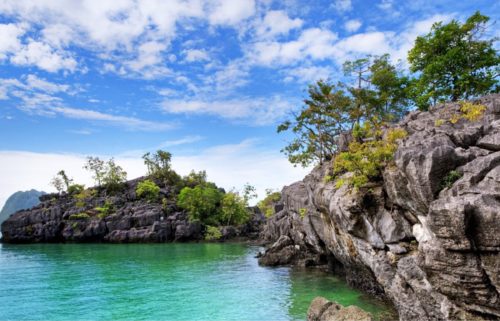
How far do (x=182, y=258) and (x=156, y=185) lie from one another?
4770 centimetres

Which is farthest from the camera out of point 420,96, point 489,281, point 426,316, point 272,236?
point 272,236

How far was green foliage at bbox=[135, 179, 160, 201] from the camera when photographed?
85.1 meters

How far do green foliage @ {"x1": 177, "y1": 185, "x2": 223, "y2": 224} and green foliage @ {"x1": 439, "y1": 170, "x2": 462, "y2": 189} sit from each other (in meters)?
67.1

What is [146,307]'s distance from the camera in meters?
22.2

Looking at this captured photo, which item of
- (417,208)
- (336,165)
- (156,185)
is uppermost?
(156,185)

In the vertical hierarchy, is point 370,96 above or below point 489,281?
above

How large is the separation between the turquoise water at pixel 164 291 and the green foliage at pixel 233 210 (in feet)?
127

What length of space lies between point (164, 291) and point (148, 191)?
2471 inches

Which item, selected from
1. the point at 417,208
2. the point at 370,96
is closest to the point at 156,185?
the point at 370,96

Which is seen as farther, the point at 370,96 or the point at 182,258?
the point at 182,258

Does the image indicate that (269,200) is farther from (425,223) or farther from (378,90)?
(425,223)

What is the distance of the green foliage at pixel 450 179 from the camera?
45.4 feet

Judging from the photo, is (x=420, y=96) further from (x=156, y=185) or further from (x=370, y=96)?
(x=156, y=185)

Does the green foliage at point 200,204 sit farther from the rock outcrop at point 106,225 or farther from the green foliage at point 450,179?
the green foliage at point 450,179
